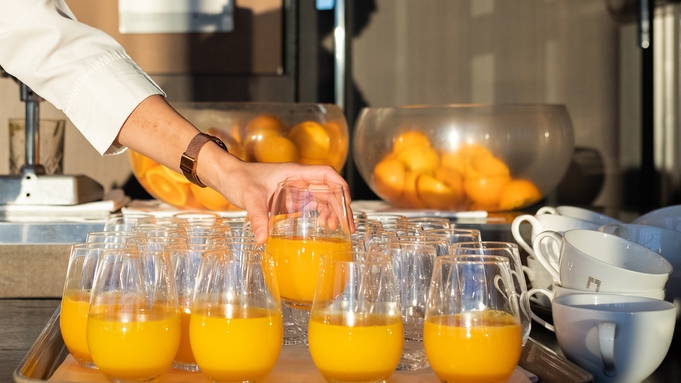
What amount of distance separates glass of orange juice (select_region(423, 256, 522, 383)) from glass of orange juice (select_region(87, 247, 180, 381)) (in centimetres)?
27

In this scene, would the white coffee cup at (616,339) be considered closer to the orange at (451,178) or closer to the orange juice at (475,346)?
the orange juice at (475,346)

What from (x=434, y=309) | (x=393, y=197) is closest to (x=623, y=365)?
(x=434, y=309)

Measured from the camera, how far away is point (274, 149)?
1.77m

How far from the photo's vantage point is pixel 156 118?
1.23m

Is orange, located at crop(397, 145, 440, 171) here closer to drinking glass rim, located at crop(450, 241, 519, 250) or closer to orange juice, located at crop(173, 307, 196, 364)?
drinking glass rim, located at crop(450, 241, 519, 250)

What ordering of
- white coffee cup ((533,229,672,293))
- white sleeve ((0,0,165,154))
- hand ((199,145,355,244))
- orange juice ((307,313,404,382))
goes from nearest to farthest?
orange juice ((307,313,404,382)) < white coffee cup ((533,229,672,293)) < hand ((199,145,355,244)) < white sleeve ((0,0,165,154))

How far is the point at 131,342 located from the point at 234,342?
11 cm

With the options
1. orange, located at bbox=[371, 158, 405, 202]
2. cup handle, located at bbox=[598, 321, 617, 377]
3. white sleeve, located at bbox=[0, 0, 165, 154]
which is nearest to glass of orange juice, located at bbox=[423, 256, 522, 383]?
cup handle, located at bbox=[598, 321, 617, 377]

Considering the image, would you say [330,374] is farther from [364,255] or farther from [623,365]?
[623,365]

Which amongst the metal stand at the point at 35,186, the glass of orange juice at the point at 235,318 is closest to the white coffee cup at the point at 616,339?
the glass of orange juice at the point at 235,318

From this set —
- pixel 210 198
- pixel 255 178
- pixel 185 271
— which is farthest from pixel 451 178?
pixel 185 271

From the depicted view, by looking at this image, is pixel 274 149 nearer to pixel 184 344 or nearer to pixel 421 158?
pixel 421 158

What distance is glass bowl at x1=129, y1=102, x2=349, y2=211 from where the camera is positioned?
1.77m

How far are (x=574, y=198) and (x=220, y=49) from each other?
1.22 metres
